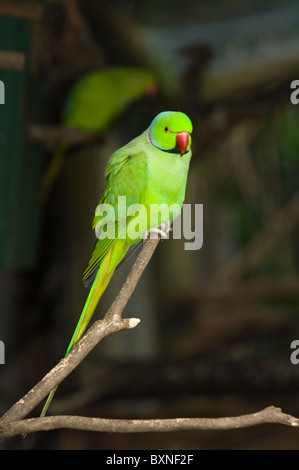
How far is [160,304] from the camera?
190 cm

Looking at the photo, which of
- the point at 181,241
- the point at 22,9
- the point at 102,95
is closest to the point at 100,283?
the point at 22,9

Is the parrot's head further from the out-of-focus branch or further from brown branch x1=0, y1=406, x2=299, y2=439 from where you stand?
the out-of-focus branch

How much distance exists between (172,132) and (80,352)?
0.86 feet

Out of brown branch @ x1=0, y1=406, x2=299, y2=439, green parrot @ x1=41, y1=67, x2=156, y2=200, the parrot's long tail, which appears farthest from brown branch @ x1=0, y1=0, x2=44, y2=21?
brown branch @ x1=0, y1=406, x2=299, y2=439

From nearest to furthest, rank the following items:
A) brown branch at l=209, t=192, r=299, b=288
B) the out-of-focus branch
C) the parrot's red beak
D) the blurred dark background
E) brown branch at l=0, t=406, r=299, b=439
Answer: brown branch at l=0, t=406, r=299, b=439
the parrot's red beak
the out-of-focus branch
the blurred dark background
brown branch at l=209, t=192, r=299, b=288

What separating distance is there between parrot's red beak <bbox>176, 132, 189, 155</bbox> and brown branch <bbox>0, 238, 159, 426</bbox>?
12 centimetres

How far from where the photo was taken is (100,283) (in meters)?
0.61

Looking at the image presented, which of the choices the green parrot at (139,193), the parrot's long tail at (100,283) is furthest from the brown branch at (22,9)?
the parrot's long tail at (100,283)

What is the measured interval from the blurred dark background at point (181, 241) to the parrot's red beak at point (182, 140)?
3.66 ft

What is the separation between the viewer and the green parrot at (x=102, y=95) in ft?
5.49

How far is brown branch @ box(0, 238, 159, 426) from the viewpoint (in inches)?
19.1

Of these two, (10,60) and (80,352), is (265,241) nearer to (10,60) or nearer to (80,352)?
(10,60)

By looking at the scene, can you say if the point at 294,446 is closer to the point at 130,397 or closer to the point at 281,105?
the point at 130,397
